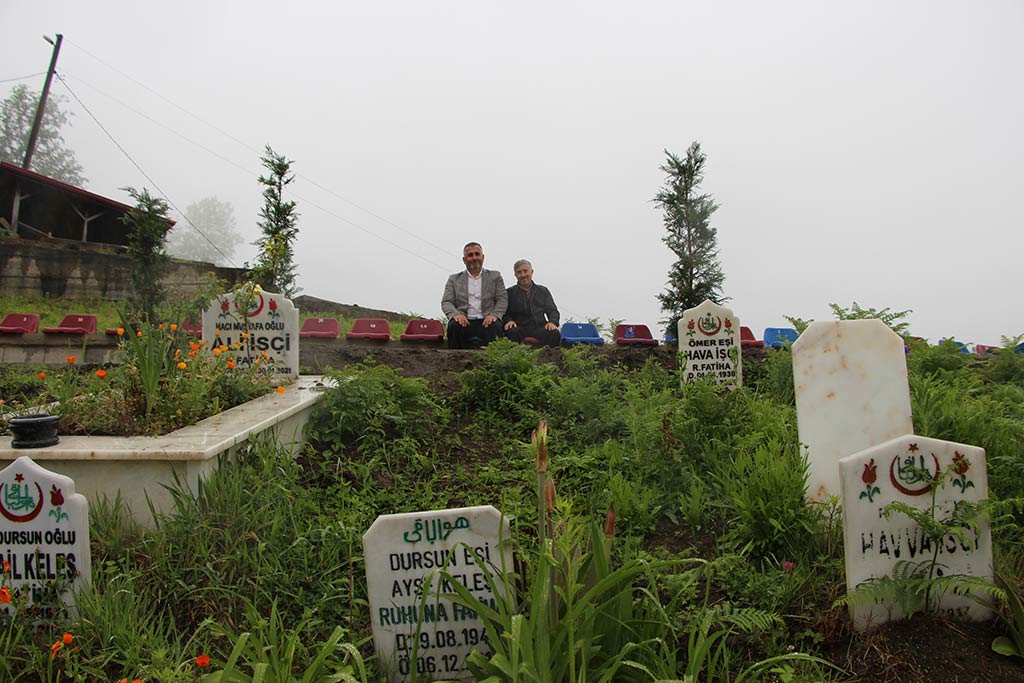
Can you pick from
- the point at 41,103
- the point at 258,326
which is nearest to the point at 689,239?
the point at 258,326

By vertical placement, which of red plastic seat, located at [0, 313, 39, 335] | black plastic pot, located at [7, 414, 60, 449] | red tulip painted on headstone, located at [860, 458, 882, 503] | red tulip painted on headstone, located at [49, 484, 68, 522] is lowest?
red tulip painted on headstone, located at [49, 484, 68, 522]

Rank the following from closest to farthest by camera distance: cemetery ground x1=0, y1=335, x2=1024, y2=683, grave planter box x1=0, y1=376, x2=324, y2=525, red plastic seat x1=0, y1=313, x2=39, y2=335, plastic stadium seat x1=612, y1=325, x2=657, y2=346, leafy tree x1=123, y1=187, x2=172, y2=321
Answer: cemetery ground x1=0, y1=335, x2=1024, y2=683 < grave planter box x1=0, y1=376, x2=324, y2=525 < plastic stadium seat x1=612, y1=325, x2=657, y2=346 < red plastic seat x1=0, y1=313, x2=39, y2=335 < leafy tree x1=123, y1=187, x2=172, y2=321

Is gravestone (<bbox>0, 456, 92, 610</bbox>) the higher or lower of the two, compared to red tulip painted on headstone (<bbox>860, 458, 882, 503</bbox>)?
lower

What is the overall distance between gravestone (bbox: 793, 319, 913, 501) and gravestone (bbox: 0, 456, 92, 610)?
305cm

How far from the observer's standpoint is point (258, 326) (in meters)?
5.35

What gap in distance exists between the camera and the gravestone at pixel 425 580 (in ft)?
7.39

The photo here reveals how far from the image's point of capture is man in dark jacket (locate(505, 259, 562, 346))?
7.52 meters

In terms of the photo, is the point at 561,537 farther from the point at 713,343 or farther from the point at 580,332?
the point at 580,332

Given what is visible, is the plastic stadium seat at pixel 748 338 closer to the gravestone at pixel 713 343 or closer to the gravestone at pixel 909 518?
the gravestone at pixel 713 343

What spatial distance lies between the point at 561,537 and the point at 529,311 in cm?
570

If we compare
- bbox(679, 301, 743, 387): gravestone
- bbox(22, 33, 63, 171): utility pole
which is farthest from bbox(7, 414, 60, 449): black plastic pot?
bbox(22, 33, 63, 171): utility pole

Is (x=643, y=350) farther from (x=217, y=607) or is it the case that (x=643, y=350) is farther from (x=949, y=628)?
(x=217, y=607)

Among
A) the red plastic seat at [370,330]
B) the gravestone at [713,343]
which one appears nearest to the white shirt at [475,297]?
the red plastic seat at [370,330]

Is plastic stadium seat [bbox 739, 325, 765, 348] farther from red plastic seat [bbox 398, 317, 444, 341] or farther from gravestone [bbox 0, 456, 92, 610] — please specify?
gravestone [bbox 0, 456, 92, 610]
